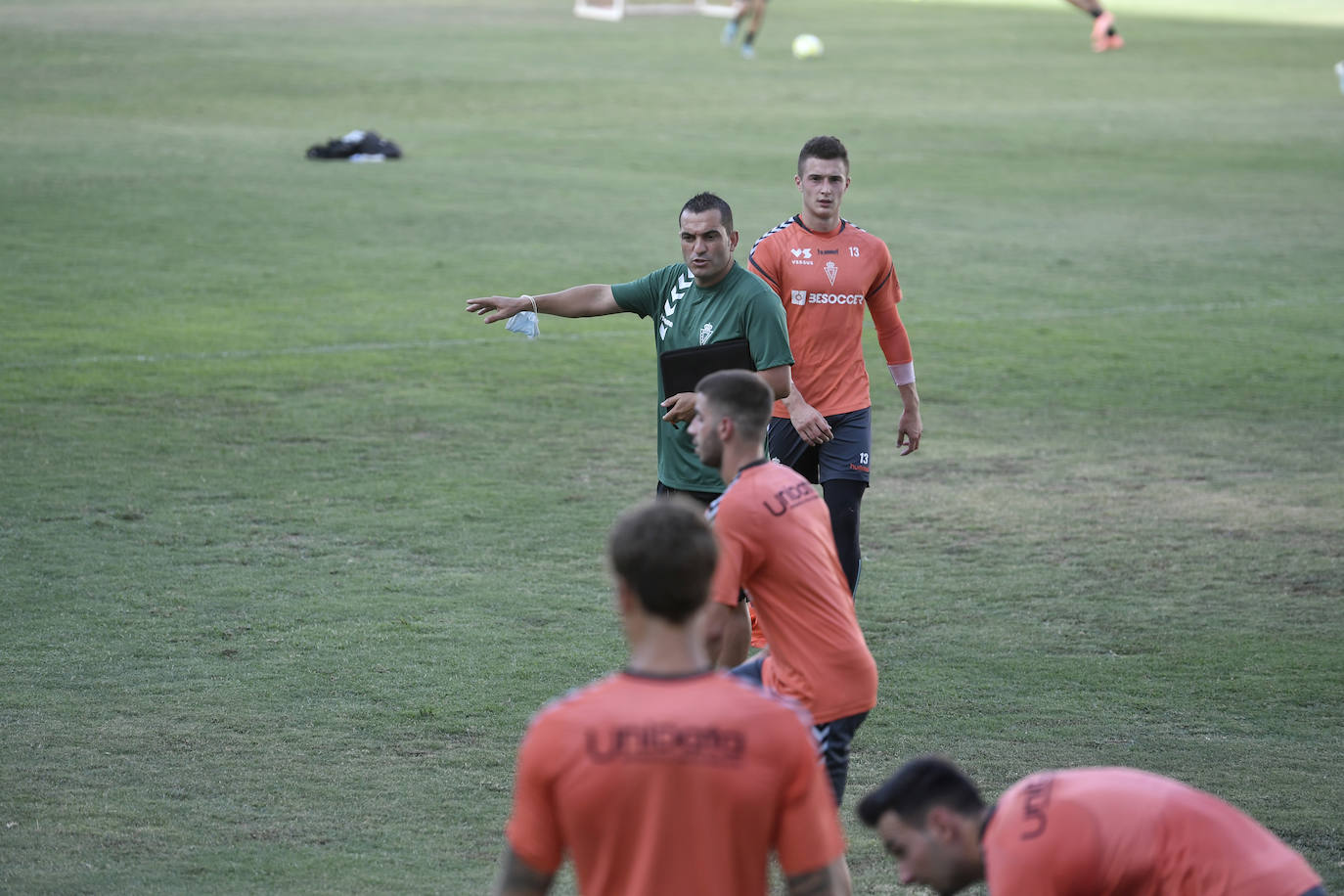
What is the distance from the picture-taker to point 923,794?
13.0ft

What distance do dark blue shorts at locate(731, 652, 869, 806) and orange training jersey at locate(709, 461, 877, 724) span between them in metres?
0.05

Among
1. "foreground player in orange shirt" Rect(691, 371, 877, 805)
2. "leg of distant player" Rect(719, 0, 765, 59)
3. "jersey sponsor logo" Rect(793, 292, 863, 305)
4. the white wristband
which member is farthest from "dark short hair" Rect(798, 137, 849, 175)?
"leg of distant player" Rect(719, 0, 765, 59)

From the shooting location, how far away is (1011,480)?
41.1 feet

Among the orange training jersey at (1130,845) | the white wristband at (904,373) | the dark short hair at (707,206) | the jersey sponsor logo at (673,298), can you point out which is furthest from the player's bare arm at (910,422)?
the orange training jersey at (1130,845)

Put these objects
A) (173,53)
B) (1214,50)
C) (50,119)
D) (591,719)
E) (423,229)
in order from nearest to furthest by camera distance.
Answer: (591,719)
(423,229)
(50,119)
(173,53)
(1214,50)

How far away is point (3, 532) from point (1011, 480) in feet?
23.8

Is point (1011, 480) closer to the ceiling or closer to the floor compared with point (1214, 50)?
closer to the floor

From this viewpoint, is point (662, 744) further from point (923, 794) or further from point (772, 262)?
point (772, 262)

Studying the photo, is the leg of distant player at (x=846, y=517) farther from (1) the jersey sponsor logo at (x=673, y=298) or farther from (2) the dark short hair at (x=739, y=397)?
(2) the dark short hair at (x=739, y=397)

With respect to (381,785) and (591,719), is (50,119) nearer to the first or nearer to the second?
(381,785)

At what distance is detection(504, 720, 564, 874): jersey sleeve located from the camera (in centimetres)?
353

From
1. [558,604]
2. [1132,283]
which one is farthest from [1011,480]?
[1132,283]

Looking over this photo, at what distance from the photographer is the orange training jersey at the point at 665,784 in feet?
11.4

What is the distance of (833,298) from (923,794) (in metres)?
5.11
